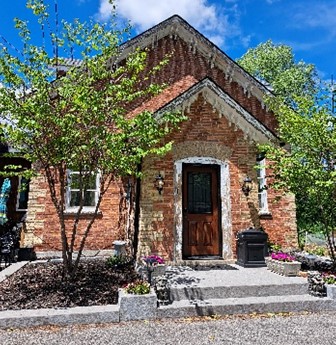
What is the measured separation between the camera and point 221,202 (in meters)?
8.90

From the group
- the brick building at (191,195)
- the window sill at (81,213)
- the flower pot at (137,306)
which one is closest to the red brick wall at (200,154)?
the brick building at (191,195)

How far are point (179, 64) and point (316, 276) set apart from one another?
954 centimetres

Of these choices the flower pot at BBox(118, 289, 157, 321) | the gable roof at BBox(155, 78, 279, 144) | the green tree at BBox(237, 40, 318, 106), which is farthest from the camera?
the green tree at BBox(237, 40, 318, 106)

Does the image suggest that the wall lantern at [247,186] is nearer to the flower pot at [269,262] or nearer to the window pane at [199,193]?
the window pane at [199,193]

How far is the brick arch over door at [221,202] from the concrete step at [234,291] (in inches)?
95.0

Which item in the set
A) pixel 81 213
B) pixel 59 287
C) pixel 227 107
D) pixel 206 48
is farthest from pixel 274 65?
pixel 59 287

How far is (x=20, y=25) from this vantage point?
6.40m

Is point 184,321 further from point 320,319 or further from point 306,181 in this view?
point 306,181

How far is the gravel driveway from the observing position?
4.40 m

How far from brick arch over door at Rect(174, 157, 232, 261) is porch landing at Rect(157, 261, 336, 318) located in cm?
177

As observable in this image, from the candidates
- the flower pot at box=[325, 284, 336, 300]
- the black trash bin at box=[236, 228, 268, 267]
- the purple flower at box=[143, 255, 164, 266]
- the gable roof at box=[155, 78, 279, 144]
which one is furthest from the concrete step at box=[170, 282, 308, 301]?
the gable roof at box=[155, 78, 279, 144]

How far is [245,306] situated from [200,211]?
11.8ft

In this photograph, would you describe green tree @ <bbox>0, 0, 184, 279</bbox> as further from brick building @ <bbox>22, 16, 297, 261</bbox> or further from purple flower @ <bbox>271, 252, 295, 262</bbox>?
purple flower @ <bbox>271, 252, 295, 262</bbox>

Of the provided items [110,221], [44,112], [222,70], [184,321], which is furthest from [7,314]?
[222,70]
